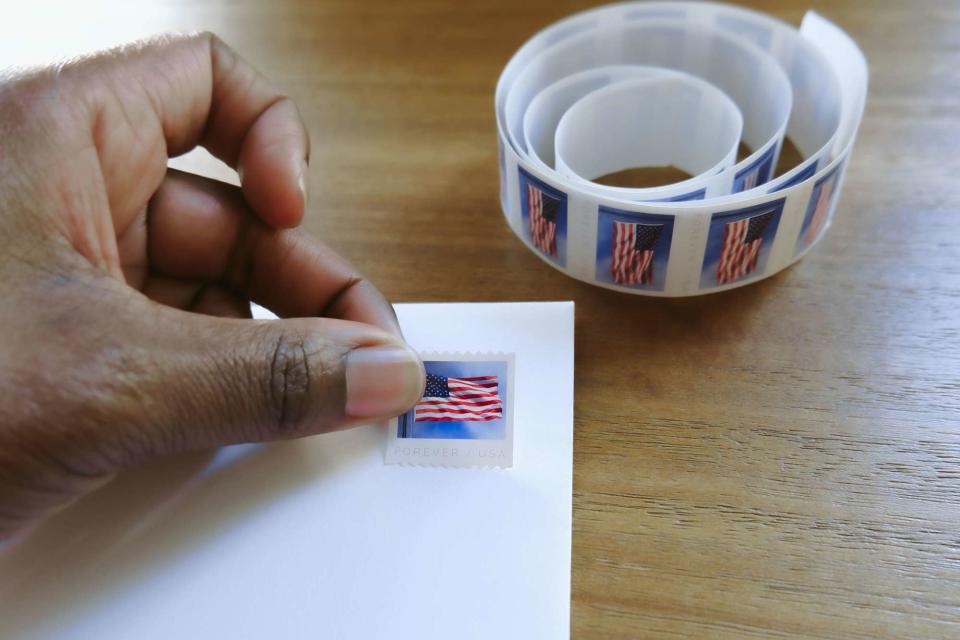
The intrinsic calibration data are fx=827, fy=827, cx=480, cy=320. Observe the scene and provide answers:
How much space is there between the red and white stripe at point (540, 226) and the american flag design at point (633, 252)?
5 centimetres

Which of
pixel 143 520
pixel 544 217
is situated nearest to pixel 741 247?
pixel 544 217

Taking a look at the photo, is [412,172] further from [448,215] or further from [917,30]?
[917,30]

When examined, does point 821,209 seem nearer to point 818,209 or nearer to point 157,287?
point 818,209

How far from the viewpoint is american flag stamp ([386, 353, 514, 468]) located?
0.58m

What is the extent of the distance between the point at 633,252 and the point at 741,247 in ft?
0.27

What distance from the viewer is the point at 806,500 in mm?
546

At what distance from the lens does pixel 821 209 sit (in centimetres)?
66

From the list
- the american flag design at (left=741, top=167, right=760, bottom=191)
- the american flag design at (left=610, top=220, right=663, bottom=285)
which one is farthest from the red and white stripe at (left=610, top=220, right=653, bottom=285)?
the american flag design at (left=741, top=167, right=760, bottom=191)

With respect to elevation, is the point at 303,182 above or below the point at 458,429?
above

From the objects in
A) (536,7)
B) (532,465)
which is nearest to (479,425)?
(532,465)

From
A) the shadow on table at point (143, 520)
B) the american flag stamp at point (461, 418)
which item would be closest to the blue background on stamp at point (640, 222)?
the american flag stamp at point (461, 418)

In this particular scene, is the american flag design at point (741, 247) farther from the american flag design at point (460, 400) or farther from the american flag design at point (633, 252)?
the american flag design at point (460, 400)

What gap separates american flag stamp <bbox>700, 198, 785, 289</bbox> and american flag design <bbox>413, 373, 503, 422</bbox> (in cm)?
19

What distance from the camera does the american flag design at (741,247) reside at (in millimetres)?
620
